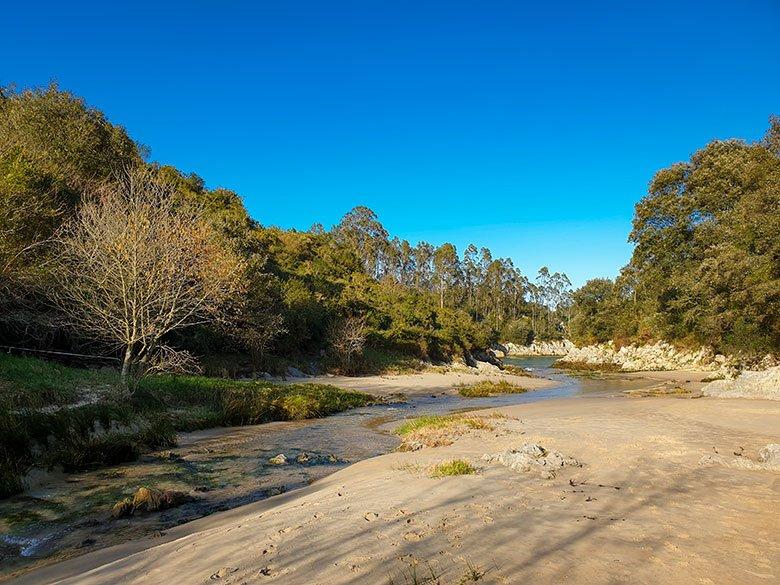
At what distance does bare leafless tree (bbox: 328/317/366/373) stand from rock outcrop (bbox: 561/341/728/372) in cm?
2879

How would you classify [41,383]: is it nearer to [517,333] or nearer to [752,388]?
[752,388]

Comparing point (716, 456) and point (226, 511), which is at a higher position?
point (716, 456)

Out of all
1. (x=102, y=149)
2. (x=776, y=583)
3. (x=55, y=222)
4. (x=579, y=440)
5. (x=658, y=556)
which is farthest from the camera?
(x=102, y=149)

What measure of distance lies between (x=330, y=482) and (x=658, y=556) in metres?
6.04

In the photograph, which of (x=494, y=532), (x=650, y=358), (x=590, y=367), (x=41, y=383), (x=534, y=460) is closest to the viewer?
(x=494, y=532)

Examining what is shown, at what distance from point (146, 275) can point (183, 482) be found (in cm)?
911

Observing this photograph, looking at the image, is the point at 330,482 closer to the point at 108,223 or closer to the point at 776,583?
the point at 776,583

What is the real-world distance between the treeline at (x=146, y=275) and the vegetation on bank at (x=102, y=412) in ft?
4.71

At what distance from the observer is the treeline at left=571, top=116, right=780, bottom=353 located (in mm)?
27656

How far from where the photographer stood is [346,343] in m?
37.0

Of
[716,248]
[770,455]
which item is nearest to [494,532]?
[770,455]

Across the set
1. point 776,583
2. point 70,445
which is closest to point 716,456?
point 776,583

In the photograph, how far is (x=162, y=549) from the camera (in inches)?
200

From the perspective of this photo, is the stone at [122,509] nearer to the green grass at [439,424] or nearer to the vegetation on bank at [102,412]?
the vegetation on bank at [102,412]
